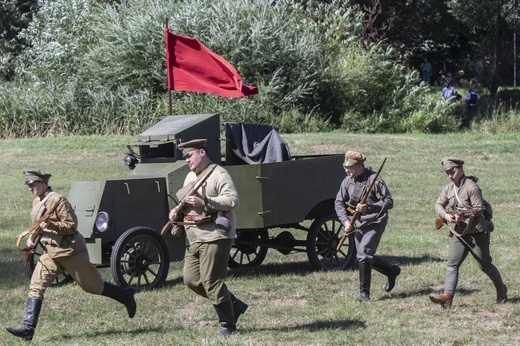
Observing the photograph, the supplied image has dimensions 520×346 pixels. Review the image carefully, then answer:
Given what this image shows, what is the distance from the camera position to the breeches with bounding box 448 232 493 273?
9570 mm

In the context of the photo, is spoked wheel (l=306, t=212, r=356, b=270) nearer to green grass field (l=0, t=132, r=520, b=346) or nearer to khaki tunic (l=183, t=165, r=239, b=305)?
green grass field (l=0, t=132, r=520, b=346)

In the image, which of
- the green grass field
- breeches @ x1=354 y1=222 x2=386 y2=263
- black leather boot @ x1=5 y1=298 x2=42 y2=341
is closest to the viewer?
black leather boot @ x1=5 y1=298 x2=42 y2=341

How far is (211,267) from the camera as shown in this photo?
26.7 ft

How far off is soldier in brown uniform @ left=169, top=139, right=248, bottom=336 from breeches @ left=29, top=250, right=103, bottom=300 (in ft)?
3.06

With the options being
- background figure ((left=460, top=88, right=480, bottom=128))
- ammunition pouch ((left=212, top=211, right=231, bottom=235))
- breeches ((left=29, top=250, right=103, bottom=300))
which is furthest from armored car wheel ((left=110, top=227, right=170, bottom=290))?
background figure ((left=460, top=88, right=480, bottom=128))

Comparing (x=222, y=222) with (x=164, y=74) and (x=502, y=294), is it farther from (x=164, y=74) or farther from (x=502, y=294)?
(x=164, y=74)

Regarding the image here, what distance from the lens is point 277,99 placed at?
27484mm

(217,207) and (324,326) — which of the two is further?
(324,326)

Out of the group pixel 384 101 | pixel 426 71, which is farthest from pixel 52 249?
pixel 426 71

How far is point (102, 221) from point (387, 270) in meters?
2.98

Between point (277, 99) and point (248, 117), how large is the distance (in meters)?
1.47

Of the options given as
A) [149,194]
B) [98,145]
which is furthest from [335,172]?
[98,145]

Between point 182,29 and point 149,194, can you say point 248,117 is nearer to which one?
point 182,29

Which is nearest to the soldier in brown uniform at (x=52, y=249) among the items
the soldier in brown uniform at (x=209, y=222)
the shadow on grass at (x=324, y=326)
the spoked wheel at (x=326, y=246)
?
the soldier in brown uniform at (x=209, y=222)
